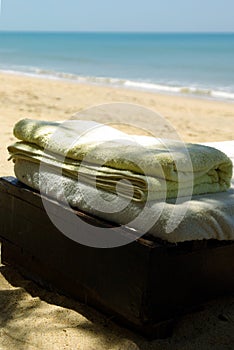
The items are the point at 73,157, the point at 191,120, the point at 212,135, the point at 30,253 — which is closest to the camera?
the point at 73,157

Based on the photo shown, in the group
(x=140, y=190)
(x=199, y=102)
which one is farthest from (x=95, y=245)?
(x=199, y=102)

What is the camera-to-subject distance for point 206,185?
2.49 meters

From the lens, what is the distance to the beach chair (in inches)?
89.3

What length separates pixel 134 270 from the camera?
2.28 m

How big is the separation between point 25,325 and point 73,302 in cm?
27

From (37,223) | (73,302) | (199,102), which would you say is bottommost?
(199,102)

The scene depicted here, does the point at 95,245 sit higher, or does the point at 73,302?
the point at 95,245

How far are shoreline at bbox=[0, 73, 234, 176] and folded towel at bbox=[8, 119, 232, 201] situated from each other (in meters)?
2.19

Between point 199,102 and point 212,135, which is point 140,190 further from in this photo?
point 199,102

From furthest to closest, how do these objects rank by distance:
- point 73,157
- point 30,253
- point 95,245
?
point 30,253 < point 73,157 < point 95,245

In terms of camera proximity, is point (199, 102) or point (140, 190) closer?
point (140, 190)

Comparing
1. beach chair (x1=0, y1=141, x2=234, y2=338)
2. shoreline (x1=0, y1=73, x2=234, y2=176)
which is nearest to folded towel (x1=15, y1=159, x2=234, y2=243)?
beach chair (x1=0, y1=141, x2=234, y2=338)

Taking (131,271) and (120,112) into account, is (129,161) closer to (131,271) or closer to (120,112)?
(131,271)

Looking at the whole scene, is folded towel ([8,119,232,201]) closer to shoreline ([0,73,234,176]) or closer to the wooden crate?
the wooden crate
